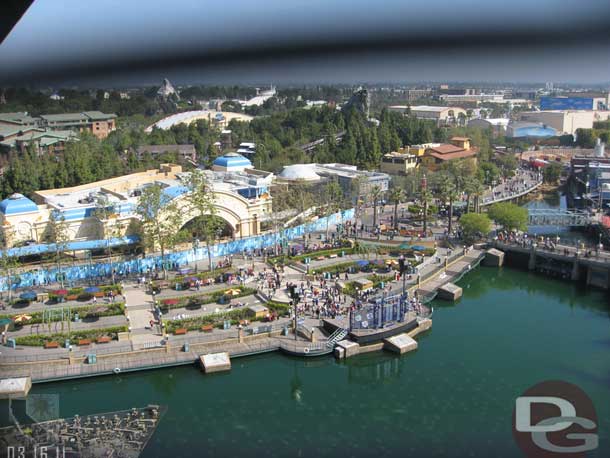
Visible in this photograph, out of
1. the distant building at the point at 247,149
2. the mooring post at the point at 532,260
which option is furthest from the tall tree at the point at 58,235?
the distant building at the point at 247,149

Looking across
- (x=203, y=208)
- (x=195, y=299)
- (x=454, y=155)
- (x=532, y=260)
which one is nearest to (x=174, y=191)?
(x=203, y=208)

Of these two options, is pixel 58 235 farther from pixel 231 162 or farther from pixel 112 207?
pixel 231 162

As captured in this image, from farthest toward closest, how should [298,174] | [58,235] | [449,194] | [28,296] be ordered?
[298,174] < [449,194] < [58,235] < [28,296]

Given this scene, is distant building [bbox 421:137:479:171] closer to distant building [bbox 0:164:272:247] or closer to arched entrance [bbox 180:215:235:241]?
distant building [bbox 0:164:272:247]

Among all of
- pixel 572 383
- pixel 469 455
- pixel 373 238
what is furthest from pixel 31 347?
pixel 373 238

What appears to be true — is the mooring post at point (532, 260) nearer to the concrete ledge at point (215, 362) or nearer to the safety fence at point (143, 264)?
the safety fence at point (143, 264)
